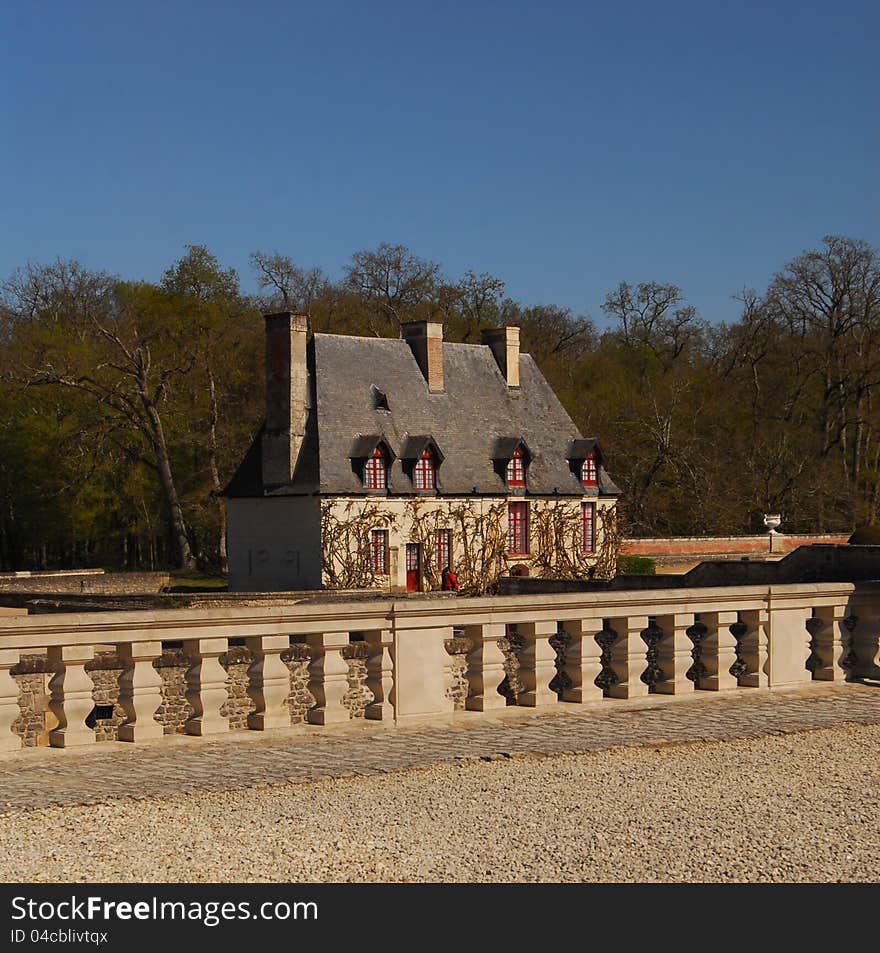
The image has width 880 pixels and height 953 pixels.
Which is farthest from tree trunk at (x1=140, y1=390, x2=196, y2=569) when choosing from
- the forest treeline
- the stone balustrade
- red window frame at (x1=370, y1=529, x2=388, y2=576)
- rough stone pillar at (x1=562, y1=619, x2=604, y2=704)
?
rough stone pillar at (x1=562, y1=619, x2=604, y2=704)

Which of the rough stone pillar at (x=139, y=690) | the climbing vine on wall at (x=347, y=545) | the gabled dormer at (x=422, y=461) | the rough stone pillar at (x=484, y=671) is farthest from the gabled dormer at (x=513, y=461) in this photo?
the rough stone pillar at (x=139, y=690)

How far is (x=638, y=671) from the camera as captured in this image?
11219 mm

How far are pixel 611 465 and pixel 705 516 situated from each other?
422 centimetres

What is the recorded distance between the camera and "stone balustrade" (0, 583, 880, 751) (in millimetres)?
8930

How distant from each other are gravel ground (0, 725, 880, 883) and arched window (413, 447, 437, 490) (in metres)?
33.9

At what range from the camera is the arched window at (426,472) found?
42.7 m

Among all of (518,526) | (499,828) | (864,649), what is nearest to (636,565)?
(518,526)

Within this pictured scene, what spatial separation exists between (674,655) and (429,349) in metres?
33.6

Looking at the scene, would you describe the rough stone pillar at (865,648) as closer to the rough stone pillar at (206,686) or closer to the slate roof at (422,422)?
the rough stone pillar at (206,686)

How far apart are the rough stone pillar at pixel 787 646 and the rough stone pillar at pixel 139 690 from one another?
502cm

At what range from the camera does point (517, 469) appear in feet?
148

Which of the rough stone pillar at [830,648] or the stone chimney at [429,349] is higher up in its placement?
the stone chimney at [429,349]

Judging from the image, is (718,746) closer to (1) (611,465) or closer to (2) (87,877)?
(2) (87,877)

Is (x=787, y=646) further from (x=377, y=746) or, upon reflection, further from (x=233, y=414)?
(x=233, y=414)
